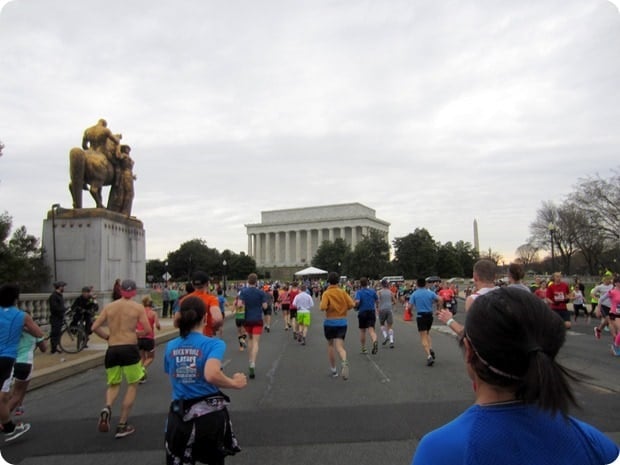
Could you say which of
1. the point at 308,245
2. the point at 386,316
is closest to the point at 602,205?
the point at 386,316

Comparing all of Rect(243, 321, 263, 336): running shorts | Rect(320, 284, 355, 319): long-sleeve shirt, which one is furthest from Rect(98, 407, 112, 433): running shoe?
Rect(320, 284, 355, 319): long-sleeve shirt

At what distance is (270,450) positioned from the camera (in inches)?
220

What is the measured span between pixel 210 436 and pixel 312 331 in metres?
17.2

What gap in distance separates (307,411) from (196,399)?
349cm

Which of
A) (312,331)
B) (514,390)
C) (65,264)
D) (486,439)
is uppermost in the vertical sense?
(65,264)

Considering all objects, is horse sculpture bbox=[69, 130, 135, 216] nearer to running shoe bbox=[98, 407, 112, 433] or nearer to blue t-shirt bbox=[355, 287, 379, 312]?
blue t-shirt bbox=[355, 287, 379, 312]

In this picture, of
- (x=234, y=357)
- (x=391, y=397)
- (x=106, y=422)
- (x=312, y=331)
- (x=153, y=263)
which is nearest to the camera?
(x=106, y=422)

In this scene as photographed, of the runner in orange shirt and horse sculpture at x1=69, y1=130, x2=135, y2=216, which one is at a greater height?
horse sculpture at x1=69, y1=130, x2=135, y2=216

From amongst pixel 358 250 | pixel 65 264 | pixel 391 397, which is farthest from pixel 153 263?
pixel 391 397

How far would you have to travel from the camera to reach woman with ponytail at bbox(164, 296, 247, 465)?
3916mm

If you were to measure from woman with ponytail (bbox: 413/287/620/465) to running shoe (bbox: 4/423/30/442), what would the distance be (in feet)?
21.0

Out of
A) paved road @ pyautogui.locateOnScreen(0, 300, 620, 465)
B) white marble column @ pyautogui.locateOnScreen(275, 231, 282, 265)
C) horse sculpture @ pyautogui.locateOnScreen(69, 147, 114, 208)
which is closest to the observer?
paved road @ pyautogui.locateOnScreen(0, 300, 620, 465)

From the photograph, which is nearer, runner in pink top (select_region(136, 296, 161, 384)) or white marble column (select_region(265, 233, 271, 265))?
runner in pink top (select_region(136, 296, 161, 384))

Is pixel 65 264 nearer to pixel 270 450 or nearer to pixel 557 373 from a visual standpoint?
pixel 270 450
